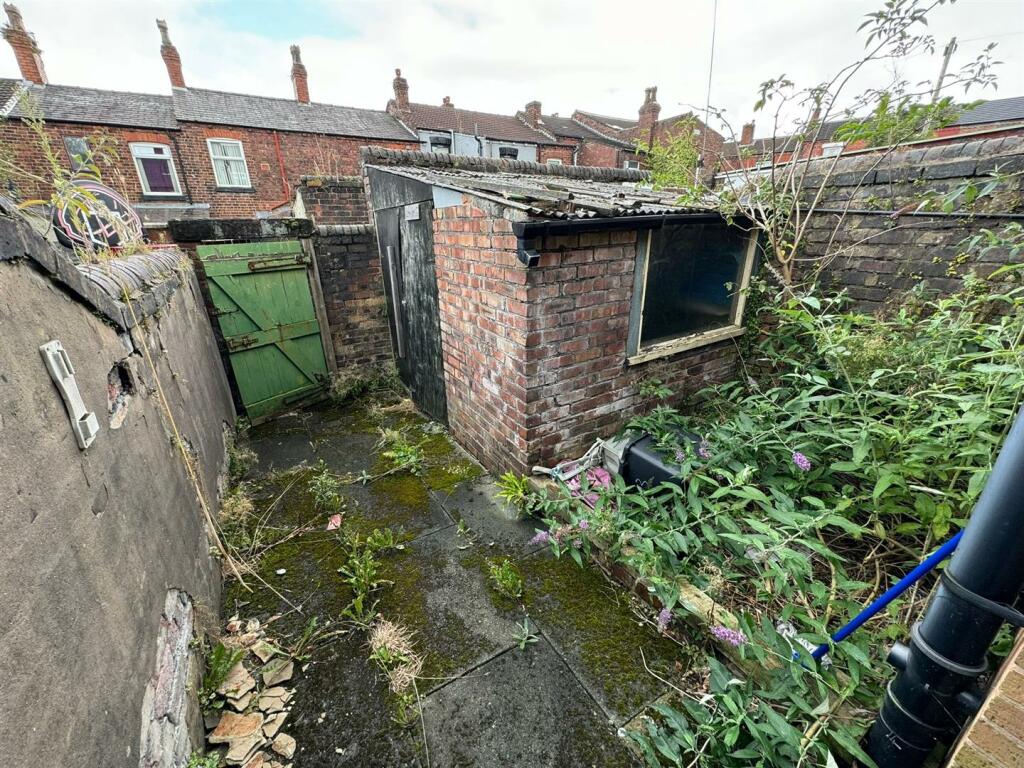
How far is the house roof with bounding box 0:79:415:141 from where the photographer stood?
12.3m

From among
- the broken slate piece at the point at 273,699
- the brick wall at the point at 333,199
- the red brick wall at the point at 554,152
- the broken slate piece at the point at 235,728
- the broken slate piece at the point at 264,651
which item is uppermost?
the red brick wall at the point at 554,152

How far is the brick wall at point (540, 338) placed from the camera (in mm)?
2695

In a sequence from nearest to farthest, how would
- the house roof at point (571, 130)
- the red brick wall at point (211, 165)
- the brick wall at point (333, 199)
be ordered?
the brick wall at point (333, 199)
the red brick wall at point (211, 165)
the house roof at point (571, 130)

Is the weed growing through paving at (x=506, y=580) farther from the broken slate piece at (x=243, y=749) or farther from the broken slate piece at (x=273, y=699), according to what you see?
the broken slate piece at (x=243, y=749)

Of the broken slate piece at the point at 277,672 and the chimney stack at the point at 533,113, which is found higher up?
the chimney stack at the point at 533,113

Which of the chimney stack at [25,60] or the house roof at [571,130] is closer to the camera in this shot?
the chimney stack at [25,60]

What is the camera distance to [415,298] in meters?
4.43

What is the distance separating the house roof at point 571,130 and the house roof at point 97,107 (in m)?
16.1

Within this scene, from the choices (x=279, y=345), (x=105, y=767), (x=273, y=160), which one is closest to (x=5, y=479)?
(x=105, y=767)

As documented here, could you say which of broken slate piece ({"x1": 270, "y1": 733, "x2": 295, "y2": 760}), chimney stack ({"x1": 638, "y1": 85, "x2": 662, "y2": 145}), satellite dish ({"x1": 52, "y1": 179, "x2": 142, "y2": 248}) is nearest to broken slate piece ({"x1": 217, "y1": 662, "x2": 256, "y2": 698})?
broken slate piece ({"x1": 270, "y1": 733, "x2": 295, "y2": 760})

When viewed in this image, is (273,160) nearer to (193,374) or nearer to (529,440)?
(193,374)

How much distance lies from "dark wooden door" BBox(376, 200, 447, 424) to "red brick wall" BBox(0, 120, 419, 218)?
973 centimetres

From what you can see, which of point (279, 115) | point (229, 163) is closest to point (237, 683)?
point (229, 163)

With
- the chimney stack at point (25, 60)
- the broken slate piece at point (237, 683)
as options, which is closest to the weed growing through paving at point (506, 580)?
the broken slate piece at point (237, 683)
